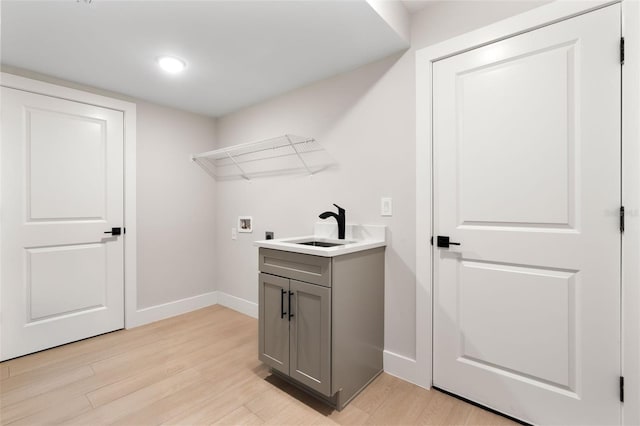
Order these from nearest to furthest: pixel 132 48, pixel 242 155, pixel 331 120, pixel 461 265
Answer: pixel 461 265, pixel 132 48, pixel 331 120, pixel 242 155

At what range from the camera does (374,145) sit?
2113 mm

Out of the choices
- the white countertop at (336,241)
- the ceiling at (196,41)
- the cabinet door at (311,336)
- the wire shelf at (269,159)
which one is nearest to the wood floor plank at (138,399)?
the cabinet door at (311,336)

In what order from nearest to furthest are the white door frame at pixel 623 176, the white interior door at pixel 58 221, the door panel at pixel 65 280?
the white door frame at pixel 623 176 → the white interior door at pixel 58 221 → the door panel at pixel 65 280

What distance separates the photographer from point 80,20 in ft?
5.52

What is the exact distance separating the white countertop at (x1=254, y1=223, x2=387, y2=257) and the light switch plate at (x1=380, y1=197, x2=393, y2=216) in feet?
0.32

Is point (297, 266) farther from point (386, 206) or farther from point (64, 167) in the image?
point (64, 167)

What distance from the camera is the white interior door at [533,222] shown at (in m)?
1.36

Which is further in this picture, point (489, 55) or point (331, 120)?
point (331, 120)

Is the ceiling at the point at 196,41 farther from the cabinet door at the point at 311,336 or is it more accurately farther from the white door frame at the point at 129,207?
the cabinet door at the point at 311,336

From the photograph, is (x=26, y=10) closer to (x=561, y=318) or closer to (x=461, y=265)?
(x=461, y=265)

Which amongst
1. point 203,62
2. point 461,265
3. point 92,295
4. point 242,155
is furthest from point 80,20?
point 461,265

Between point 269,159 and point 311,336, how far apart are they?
5.85ft

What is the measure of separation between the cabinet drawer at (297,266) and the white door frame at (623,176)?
0.65 meters

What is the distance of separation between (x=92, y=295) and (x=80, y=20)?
2174 mm
